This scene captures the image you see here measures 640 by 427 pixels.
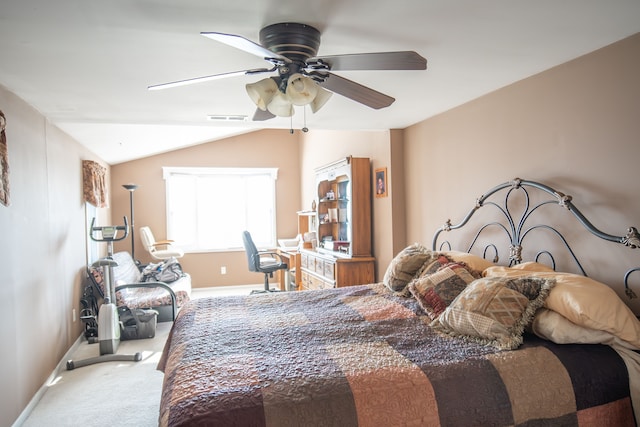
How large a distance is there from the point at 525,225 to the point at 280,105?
181 centimetres

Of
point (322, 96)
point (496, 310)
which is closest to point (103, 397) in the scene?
point (322, 96)

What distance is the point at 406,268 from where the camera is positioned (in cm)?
286

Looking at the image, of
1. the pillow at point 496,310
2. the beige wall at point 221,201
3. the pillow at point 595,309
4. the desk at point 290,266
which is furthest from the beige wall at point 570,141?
the beige wall at point 221,201

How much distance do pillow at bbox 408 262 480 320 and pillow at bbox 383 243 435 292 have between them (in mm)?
294

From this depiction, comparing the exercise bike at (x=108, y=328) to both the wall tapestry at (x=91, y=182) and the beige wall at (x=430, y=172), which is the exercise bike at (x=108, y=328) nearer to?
the beige wall at (x=430, y=172)

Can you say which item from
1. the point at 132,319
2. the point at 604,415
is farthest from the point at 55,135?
the point at 604,415

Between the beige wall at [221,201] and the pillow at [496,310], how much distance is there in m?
5.43

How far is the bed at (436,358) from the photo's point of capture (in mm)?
1382

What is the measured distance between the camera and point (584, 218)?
2.17 m

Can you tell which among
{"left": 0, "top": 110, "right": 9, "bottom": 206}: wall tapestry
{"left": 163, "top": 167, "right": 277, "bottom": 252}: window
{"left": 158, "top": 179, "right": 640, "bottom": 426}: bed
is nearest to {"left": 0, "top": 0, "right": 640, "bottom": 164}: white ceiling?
{"left": 0, "top": 110, "right": 9, "bottom": 206}: wall tapestry

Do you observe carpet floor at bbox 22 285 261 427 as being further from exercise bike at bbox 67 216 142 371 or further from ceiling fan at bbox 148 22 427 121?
ceiling fan at bbox 148 22 427 121

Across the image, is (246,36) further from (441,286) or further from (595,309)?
(595,309)

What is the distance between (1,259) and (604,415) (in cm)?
321

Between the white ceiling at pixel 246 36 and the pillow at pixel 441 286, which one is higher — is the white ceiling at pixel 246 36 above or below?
above
